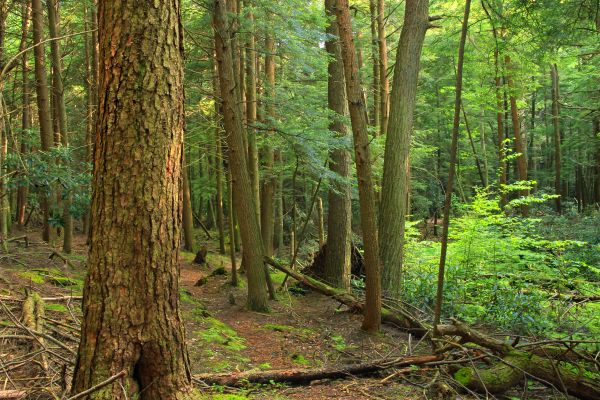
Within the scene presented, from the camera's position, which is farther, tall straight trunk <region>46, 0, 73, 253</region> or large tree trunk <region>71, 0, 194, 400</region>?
tall straight trunk <region>46, 0, 73, 253</region>

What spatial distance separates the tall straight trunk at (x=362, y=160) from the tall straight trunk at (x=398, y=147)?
5.67ft

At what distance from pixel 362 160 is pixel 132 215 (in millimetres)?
4155

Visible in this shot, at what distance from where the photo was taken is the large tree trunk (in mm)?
2580

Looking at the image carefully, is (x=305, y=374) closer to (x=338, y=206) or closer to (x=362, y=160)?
(x=362, y=160)

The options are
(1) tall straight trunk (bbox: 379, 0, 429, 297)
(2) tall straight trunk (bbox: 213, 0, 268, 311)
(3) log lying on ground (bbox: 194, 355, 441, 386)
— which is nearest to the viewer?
(3) log lying on ground (bbox: 194, 355, 441, 386)

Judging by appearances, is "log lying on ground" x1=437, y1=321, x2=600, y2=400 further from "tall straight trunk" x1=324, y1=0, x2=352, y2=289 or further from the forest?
"tall straight trunk" x1=324, y1=0, x2=352, y2=289

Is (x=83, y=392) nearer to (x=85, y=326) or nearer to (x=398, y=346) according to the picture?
(x=85, y=326)

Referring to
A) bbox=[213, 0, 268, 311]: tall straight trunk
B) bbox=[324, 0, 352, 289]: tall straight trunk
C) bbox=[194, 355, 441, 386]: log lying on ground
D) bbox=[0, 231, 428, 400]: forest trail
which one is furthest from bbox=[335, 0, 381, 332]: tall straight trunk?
bbox=[324, 0, 352, 289]: tall straight trunk

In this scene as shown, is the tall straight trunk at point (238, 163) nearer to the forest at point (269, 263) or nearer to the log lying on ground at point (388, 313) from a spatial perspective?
the forest at point (269, 263)

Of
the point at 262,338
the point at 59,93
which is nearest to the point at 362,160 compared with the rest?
the point at 262,338

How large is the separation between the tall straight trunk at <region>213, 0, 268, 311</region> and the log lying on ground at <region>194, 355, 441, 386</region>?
11.6 ft

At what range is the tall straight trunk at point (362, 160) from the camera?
611 cm

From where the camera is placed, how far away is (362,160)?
20.5ft

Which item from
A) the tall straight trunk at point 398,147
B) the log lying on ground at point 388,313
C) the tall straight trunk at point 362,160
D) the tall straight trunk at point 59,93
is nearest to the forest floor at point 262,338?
the log lying on ground at point 388,313
